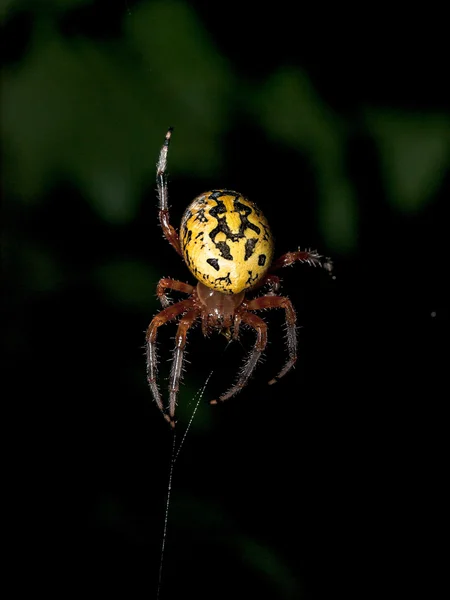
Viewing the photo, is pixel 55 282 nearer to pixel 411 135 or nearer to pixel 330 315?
pixel 330 315

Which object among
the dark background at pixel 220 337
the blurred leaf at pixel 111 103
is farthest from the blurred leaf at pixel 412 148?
the blurred leaf at pixel 111 103

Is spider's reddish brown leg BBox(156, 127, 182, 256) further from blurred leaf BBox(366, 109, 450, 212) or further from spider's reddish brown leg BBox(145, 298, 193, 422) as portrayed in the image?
blurred leaf BBox(366, 109, 450, 212)

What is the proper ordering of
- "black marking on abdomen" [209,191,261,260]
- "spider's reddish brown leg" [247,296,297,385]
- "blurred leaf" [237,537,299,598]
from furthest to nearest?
1. "blurred leaf" [237,537,299,598]
2. "spider's reddish brown leg" [247,296,297,385]
3. "black marking on abdomen" [209,191,261,260]

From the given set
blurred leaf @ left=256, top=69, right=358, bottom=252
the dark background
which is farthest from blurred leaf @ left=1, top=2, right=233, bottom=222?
blurred leaf @ left=256, top=69, right=358, bottom=252

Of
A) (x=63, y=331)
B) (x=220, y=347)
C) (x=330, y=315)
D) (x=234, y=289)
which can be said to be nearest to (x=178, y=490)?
(x=220, y=347)

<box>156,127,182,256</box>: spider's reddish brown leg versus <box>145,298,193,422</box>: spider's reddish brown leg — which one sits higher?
<box>156,127,182,256</box>: spider's reddish brown leg

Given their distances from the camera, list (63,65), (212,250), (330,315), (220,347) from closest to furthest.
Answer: (212,250)
(63,65)
(220,347)
(330,315)
